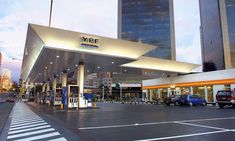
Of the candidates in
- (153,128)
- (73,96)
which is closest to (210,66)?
(73,96)

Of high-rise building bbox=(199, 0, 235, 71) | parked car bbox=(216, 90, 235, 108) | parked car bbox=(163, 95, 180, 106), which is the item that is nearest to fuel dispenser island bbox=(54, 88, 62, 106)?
parked car bbox=(163, 95, 180, 106)

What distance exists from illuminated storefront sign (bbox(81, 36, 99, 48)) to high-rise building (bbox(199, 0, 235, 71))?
46273 mm

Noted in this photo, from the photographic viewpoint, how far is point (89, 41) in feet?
67.2

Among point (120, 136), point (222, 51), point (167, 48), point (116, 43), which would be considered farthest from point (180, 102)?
point (167, 48)

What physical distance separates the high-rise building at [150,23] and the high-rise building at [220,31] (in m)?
25.4

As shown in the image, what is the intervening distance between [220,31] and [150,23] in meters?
39.4

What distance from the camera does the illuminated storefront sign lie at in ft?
65.5

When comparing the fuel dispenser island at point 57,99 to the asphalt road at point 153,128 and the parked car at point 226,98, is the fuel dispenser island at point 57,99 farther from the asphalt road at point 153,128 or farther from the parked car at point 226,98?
the parked car at point 226,98

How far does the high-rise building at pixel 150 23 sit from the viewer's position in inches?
3563

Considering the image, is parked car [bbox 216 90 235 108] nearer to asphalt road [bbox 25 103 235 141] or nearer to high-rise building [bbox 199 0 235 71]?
asphalt road [bbox 25 103 235 141]

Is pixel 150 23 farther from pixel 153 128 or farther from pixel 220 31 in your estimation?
pixel 153 128

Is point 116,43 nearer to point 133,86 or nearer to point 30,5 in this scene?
point 30,5

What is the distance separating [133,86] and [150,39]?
21810 millimetres

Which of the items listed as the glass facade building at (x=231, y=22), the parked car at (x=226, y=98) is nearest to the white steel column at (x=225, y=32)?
the glass facade building at (x=231, y=22)
